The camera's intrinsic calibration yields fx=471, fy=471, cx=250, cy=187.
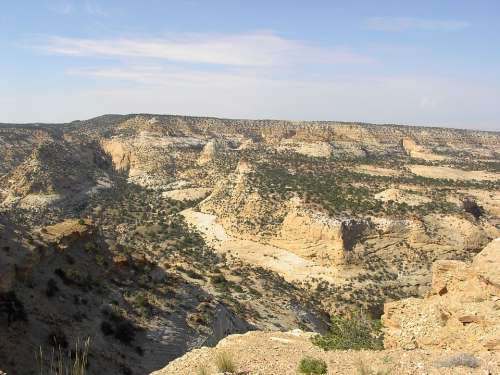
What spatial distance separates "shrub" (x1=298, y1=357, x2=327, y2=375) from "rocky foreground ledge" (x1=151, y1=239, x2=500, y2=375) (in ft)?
0.59

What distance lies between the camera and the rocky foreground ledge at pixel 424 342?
11.8 metres

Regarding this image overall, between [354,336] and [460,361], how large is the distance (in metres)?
5.66

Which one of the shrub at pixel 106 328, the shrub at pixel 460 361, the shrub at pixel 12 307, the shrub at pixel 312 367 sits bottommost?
the shrub at pixel 106 328

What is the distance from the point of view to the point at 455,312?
15.0 meters

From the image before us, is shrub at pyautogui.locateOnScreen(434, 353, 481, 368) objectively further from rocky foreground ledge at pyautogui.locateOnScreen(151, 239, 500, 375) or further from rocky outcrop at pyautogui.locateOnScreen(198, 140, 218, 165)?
rocky outcrop at pyautogui.locateOnScreen(198, 140, 218, 165)

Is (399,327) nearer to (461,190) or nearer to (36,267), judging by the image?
(36,267)

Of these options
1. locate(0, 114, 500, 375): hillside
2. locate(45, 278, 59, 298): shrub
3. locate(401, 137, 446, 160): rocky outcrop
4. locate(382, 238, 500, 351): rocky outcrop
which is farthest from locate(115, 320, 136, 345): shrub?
locate(401, 137, 446, 160): rocky outcrop

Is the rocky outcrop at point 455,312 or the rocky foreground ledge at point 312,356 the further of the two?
the rocky outcrop at point 455,312

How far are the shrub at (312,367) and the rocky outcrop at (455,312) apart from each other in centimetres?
399

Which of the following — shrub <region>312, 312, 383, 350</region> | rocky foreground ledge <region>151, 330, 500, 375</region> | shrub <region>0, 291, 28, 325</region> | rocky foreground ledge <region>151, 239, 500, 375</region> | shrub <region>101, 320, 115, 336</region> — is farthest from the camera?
shrub <region>101, 320, 115, 336</region>

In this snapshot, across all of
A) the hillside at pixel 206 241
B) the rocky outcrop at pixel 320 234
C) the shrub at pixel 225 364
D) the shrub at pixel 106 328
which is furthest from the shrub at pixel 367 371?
the rocky outcrop at pixel 320 234

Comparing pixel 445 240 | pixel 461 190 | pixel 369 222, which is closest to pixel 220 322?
pixel 369 222

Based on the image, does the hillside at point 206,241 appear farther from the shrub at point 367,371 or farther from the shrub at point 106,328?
the shrub at point 367,371

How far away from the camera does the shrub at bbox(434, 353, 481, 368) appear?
36.4ft
